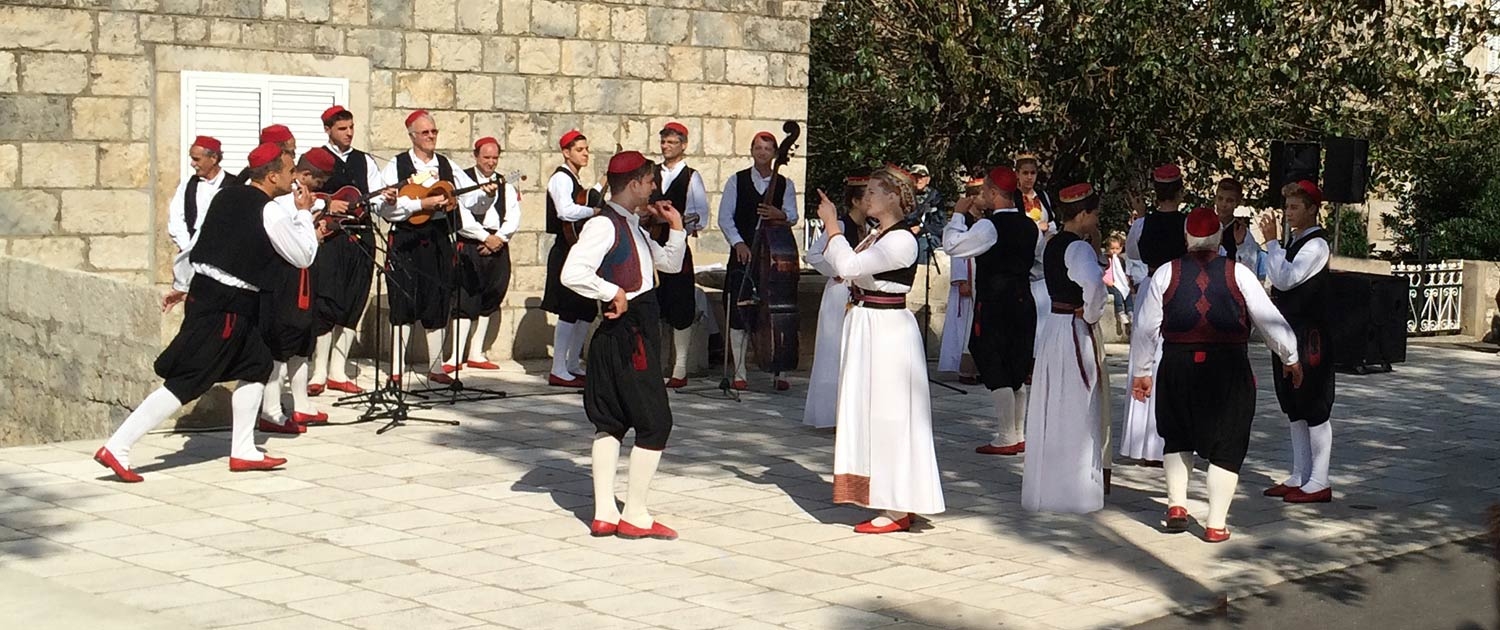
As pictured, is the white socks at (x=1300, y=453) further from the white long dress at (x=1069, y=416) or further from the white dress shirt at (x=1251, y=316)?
the white long dress at (x=1069, y=416)

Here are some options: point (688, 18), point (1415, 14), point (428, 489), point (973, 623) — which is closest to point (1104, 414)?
point (973, 623)

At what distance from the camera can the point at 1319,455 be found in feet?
32.3

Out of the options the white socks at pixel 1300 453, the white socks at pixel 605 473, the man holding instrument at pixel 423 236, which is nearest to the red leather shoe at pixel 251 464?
the man holding instrument at pixel 423 236

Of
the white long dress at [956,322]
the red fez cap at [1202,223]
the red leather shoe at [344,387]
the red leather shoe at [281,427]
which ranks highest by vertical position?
the red fez cap at [1202,223]

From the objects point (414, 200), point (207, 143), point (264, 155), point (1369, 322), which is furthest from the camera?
point (1369, 322)

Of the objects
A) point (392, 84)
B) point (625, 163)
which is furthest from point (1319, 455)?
point (392, 84)

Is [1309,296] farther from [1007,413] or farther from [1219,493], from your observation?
[1007,413]

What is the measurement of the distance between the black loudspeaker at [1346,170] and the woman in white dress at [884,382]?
820 centimetres

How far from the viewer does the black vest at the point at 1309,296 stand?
9891 millimetres

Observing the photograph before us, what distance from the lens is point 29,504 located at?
29.1 feet

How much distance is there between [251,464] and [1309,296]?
17.8 ft

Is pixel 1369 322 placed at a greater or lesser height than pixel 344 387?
greater

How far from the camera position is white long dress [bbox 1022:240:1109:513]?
9.32 m

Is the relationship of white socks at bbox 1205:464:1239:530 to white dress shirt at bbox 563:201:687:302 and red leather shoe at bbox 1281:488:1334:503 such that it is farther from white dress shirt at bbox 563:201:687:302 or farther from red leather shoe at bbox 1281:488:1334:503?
white dress shirt at bbox 563:201:687:302
